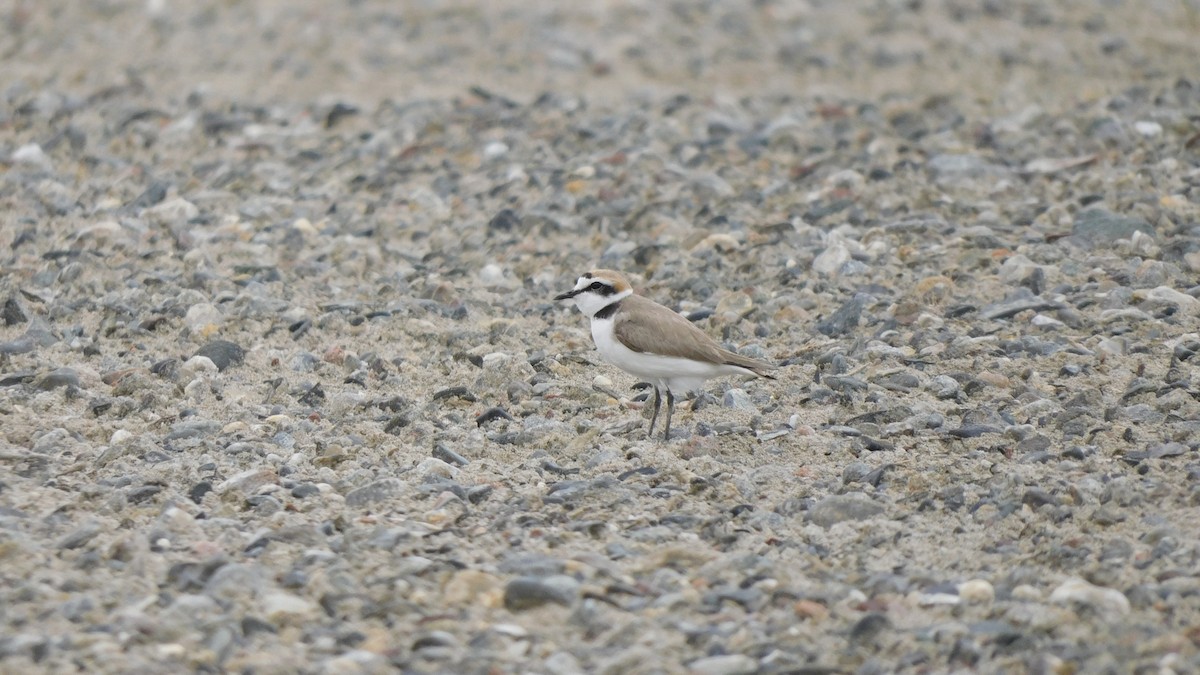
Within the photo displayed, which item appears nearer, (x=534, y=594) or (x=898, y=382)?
(x=534, y=594)

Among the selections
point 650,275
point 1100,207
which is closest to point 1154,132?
point 1100,207

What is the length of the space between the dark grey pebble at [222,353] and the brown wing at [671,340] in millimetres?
2535

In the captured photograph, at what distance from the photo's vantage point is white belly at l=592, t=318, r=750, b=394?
8.20 meters

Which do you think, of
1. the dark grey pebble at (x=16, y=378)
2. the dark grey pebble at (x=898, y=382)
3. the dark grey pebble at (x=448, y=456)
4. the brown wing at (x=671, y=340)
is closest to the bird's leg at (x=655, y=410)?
the brown wing at (x=671, y=340)

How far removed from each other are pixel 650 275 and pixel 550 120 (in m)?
3.75

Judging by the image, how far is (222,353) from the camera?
30.6ft

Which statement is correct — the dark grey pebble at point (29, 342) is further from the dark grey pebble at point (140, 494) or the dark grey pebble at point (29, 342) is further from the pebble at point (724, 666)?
the pebble at point (724, 666)

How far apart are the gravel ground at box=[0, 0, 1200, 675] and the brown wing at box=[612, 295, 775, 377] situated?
0.43 m

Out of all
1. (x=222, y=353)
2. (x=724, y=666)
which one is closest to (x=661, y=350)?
(x=724, y=666)

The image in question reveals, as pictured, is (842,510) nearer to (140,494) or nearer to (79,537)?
(140,494)

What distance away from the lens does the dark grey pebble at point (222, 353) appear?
926 cm

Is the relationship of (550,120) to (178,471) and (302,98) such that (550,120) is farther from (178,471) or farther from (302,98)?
(178,471)

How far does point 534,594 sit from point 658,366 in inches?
91.8

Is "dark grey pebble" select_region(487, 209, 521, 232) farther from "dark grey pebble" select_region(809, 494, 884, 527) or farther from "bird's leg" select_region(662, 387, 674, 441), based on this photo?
"dark grey pebble" select_region(809, 494, 884, 527)
